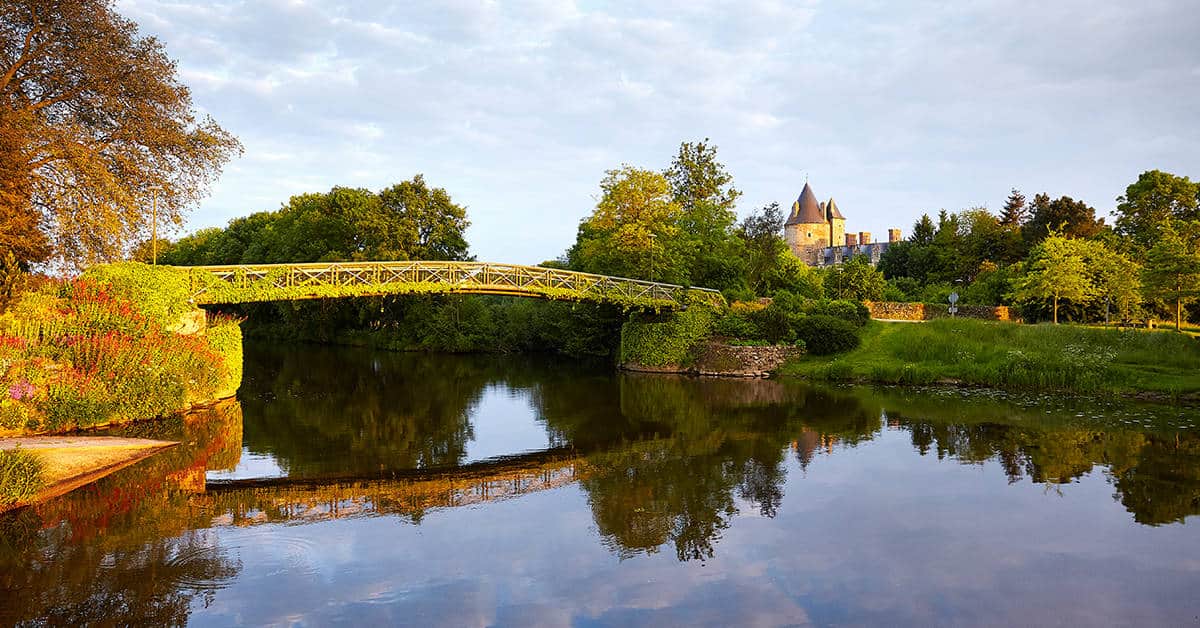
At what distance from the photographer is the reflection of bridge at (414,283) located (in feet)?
79.9

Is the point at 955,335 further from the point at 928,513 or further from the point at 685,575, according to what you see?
the point at 685,575

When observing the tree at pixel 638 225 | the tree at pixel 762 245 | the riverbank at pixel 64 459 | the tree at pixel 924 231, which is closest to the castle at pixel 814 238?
the tree at pixel 924 231

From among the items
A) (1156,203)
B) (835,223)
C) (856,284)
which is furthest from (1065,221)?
(835,223)

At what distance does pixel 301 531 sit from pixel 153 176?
700 inches

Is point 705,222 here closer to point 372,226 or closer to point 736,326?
point 736,326

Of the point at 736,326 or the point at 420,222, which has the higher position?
the point at 420,222

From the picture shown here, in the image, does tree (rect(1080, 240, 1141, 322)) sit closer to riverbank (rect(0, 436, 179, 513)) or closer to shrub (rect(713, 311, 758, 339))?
shrub (rect(713, 311, 758, 339))

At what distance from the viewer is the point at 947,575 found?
948 cm

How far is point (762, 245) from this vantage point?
4450 centimetres

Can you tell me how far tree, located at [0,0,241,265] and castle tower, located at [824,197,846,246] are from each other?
114 meters

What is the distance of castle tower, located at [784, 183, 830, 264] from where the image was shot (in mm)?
110875

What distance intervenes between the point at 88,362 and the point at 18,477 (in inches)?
294

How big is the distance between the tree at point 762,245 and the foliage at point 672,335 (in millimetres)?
9666

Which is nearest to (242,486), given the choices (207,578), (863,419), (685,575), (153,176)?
(207,578)
